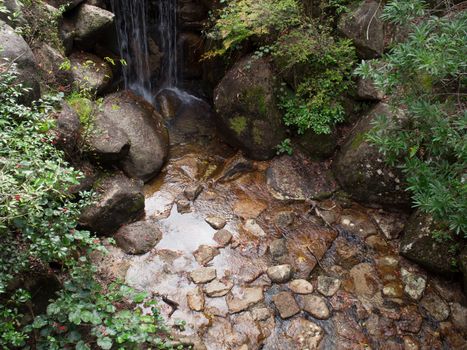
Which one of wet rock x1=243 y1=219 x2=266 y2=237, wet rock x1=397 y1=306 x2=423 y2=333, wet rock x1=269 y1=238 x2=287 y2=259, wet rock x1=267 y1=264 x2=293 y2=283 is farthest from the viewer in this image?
wet rock x1=243 y1=219 x2=266 y2=237

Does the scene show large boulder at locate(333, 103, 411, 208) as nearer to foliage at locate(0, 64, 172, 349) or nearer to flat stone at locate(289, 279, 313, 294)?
flat stone at locate(289, 279, 313, 294)

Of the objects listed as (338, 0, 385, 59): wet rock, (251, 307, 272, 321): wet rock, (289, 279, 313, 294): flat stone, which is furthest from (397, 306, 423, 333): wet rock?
(338, 0, 385, 59): wet rock

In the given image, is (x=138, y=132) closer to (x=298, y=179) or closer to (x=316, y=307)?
(x=298, y=179)

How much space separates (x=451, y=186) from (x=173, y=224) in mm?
4458

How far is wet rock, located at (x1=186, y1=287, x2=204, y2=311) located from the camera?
5.44m

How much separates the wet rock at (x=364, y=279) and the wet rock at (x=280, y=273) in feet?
3.39

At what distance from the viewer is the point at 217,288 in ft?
18.8

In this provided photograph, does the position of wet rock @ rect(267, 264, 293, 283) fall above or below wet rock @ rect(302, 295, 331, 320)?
above

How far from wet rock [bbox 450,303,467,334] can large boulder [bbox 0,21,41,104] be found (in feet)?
23.0

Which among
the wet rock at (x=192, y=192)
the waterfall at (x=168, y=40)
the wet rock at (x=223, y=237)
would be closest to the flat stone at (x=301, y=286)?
the wet rock at (x=223, y=237)

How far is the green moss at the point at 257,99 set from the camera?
7676mm

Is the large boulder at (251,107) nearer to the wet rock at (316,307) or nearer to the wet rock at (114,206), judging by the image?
the wet rock at (114,206)

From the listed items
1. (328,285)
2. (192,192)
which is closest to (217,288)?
(328,285)

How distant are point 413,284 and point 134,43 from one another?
26.6ft
